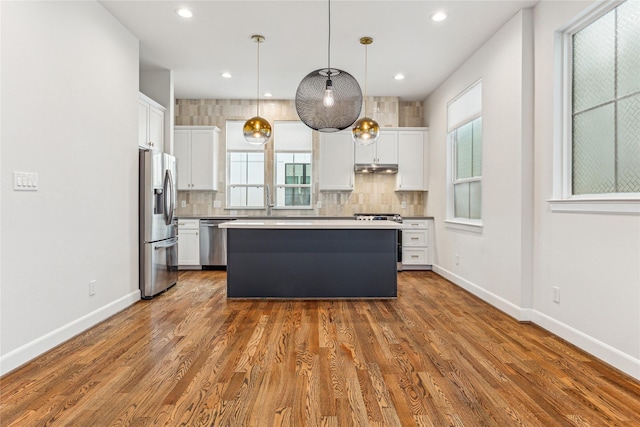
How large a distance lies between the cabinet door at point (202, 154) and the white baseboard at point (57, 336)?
287 centimetres

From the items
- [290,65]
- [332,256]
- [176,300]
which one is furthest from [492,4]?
[176,300]

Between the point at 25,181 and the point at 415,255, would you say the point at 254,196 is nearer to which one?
the point at 415,255

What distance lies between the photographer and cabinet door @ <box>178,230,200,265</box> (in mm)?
6105

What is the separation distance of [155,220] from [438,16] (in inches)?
142

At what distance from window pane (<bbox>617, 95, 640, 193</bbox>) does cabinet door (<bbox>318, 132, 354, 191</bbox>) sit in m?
4.13

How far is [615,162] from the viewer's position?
2648mm

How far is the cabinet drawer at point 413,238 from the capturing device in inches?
241

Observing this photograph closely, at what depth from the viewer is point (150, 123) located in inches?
187

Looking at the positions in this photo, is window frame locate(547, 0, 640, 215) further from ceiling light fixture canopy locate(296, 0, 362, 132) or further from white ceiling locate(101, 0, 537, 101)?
ceiling light fixture canopy locate(296, 0, 362, 132)

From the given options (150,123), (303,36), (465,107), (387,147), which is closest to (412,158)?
(387,147)

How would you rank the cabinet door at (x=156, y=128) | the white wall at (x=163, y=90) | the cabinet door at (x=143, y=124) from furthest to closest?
the white wall at (x=163, y=90) → the cabinet door at (x=156, y=128) → the cabinet door at (x=143, y=124)

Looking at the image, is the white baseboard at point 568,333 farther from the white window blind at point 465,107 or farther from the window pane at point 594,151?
the white window blind at point 465,107

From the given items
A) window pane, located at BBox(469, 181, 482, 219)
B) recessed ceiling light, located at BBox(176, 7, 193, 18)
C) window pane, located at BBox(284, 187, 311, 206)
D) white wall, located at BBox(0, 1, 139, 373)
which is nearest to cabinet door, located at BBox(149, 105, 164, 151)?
white wall, located at BBox(0, 1, 139, 373)

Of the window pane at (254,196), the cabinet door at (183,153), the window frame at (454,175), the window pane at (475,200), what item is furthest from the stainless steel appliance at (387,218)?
the cabinet door at (183,153)
